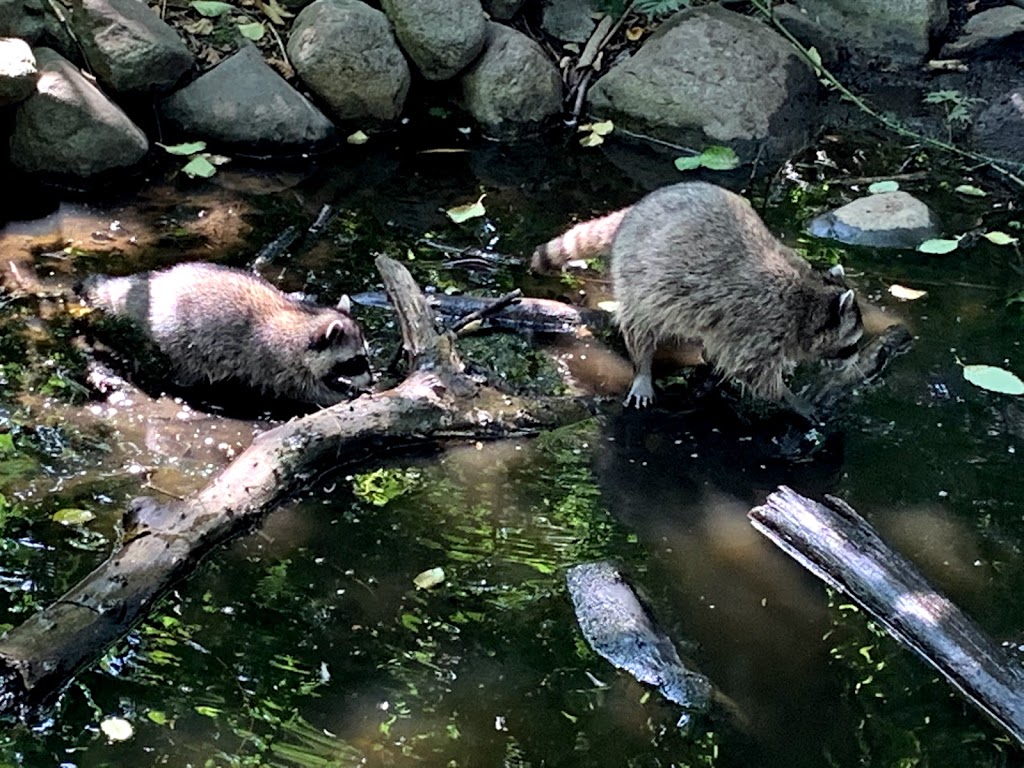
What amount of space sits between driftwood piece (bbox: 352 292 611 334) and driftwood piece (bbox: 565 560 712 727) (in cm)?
186

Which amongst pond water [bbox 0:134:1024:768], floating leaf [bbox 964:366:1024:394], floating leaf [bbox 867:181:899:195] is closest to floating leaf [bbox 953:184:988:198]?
floating leaf [bbox 867:181:899:195]

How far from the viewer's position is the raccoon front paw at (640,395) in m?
5.15

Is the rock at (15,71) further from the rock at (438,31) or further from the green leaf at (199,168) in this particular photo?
the rock at (438,31)

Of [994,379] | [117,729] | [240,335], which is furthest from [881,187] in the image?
[117,729]

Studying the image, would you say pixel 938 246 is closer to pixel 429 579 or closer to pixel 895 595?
pixel 895 595

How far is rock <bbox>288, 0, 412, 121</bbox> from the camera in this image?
25.5 ft

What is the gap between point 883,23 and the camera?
9.08 meters

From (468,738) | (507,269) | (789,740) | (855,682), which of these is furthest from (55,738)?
(507,269)

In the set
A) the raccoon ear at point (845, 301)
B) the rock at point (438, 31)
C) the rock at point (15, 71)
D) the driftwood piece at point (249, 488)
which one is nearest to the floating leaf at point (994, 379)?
the raccoon ear at point (845, 301)

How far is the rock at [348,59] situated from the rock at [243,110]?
27 cm

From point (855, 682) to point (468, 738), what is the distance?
1.23 metres

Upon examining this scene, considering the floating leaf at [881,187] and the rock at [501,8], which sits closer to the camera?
the floating leaf at [881,187]

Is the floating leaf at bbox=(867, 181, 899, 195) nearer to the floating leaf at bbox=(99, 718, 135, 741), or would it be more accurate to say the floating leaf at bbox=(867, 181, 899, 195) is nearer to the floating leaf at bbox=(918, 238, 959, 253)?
the floating leaf at bbox=(918, 238, 959, 253)

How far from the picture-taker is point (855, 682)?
3654 mm
